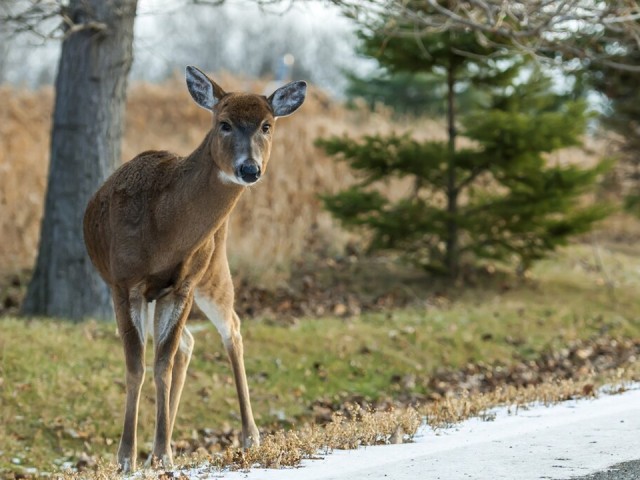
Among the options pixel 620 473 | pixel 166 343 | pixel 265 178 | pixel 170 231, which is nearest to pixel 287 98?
pixel 170 231

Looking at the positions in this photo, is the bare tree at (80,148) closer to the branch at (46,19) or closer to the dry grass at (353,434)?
the branch at (46,19)

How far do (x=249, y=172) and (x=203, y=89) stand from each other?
93 centimetres

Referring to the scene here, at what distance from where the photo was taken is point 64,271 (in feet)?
39.0

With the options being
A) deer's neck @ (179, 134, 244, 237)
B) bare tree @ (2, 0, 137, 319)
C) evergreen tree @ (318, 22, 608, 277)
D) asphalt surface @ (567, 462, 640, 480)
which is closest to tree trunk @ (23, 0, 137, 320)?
bare tree @ (2, 0, 137, 319)

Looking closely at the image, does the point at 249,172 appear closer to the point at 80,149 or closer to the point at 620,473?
the point at 620,473

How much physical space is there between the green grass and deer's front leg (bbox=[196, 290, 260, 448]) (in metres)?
1.73

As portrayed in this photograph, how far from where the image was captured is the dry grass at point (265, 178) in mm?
15617

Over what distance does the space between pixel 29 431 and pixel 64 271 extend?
9.88 ft

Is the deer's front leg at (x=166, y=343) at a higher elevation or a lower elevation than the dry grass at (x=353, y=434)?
higher

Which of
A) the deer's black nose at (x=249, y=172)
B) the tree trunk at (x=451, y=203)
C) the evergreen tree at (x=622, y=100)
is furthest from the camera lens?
the evergreen tree at (x=622, y=100)

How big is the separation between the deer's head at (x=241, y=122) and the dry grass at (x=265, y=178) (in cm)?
815

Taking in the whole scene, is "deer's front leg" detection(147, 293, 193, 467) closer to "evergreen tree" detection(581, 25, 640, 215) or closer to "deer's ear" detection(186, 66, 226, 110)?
"deer's ear" detection(186, 66, 226, 110)

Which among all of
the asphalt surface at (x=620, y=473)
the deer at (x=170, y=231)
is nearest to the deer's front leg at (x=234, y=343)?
the deer at (x=170, y=231)

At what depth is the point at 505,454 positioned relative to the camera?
6328 millimetres
